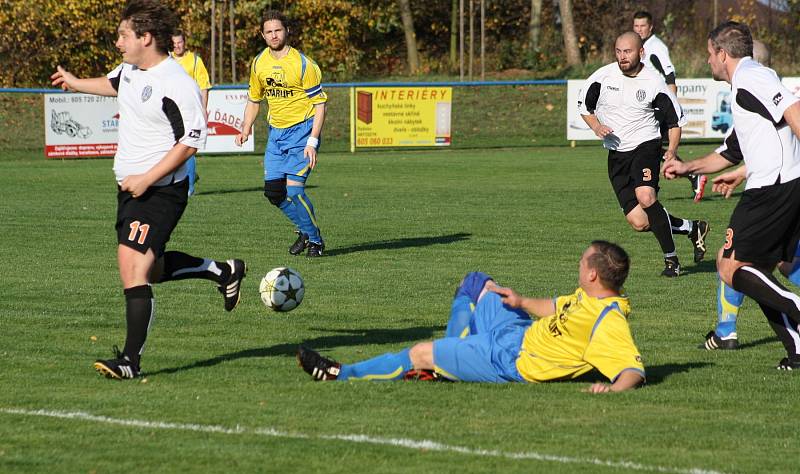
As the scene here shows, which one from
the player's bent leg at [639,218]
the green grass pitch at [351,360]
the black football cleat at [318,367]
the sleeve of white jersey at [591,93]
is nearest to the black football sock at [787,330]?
the green grass pitch at [351,360]

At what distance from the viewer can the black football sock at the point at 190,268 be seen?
23.9ft

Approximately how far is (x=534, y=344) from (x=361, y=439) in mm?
1378

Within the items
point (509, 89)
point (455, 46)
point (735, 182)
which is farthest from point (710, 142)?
point (735, 182)

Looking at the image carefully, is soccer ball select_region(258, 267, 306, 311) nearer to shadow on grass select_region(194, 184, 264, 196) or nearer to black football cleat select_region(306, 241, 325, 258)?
black football cleat select_region(306, 241, 325, 258)

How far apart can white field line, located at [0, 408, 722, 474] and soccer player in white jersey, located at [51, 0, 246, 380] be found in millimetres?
749

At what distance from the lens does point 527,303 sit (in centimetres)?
657

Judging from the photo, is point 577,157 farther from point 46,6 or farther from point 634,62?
point 46,6

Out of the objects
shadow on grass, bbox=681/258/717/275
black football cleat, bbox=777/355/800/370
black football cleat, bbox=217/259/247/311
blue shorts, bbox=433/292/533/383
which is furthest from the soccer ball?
shadow on grass, bbox=681/258/717/275

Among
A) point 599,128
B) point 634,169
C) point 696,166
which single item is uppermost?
point 599,128

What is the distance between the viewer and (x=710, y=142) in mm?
28719

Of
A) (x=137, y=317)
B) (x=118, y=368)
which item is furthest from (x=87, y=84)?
(x=118, y=368)

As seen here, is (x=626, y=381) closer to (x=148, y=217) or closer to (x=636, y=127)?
(x=148, y=217)

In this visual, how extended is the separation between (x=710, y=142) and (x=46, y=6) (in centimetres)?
2057

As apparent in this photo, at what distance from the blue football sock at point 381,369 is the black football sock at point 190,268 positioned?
1240 mm
